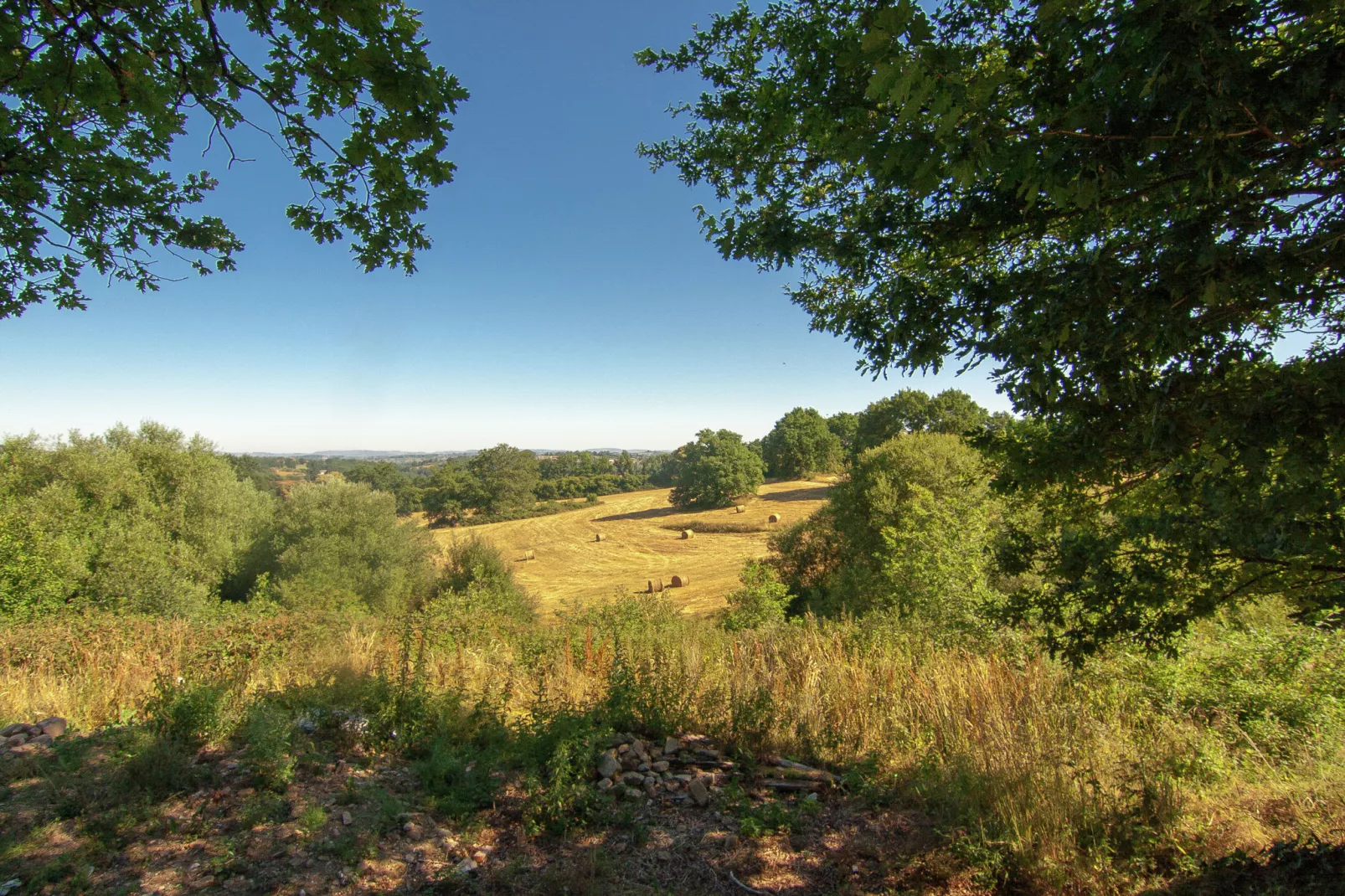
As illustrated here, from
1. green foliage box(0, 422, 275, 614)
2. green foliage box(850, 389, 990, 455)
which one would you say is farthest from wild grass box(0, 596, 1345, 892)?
green foliage box(850, 389, 990, 455)

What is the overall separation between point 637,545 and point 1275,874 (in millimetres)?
43948

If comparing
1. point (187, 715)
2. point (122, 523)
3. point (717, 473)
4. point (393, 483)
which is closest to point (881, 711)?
point (187, 715)

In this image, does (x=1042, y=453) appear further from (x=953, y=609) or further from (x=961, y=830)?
(x=953, y=609)

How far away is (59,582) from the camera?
1298cm

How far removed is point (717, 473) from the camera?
58219 millimetres

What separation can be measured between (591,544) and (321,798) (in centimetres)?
4262

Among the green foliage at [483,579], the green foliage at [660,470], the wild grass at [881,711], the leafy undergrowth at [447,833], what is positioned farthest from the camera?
the green foliage at [660,470]

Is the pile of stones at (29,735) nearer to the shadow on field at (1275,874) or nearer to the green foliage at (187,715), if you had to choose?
the green foliage at (187,715)

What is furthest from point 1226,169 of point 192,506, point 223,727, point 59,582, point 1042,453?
point 192,506

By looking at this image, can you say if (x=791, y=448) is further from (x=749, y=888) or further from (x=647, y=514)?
(x=749, y=888)

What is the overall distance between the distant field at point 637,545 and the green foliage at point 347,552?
12.3 ft

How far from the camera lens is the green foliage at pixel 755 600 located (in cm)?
1406

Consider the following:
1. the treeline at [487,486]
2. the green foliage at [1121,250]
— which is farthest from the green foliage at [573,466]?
the green foliage at [1121,250]

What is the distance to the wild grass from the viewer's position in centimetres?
338
